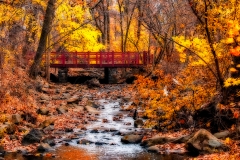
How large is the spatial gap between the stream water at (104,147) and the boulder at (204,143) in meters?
0.63

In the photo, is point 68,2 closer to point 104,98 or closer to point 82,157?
point 104,98

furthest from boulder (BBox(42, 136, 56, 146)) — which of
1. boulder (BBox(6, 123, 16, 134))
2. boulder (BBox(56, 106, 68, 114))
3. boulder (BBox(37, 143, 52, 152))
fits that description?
boulder (BBox(56, 106, 68, 114))

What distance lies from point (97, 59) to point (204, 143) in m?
24.1

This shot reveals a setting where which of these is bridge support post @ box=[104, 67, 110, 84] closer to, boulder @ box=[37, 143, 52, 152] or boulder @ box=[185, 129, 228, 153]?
boulder @ box=[37, 143, 52, 152]

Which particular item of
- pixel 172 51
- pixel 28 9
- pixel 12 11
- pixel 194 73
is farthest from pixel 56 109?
pixel 172 51

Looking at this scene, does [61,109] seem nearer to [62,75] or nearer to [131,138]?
[131,138]

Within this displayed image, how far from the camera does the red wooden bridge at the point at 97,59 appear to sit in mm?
34062

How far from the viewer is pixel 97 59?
34.6m

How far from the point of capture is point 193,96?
1370 cm

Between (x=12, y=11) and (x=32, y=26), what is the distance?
24.8 feet

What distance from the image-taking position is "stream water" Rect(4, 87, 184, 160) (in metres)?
11.1

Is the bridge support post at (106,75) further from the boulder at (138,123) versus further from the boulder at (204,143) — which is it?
the boulder at (204,143)

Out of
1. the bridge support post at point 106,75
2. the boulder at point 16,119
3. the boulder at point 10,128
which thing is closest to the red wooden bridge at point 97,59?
the bridge support post at point 106,75

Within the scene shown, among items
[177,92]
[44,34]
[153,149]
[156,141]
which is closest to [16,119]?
[156,141]
